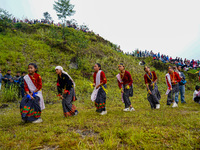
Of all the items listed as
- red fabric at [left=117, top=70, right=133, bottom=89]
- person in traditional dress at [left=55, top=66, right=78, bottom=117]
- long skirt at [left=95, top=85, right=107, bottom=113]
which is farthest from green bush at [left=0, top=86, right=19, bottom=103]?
red fabric at [left=117, top=70, right=133, bottom=89]

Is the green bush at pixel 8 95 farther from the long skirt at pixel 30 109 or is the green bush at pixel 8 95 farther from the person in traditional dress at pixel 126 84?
the person in traditional dress at pixel 126 84

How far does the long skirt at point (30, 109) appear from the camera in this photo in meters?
3.61

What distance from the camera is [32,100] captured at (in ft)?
12.6

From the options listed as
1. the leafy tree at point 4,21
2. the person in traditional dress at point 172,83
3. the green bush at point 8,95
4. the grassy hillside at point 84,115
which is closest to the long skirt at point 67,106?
the grassy hillside at point 84,115

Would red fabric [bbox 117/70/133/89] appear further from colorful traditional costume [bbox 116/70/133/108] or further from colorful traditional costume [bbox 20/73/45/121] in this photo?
colorful traditional costume [bbox 20/73/45/121]

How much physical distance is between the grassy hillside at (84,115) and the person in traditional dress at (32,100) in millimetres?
335

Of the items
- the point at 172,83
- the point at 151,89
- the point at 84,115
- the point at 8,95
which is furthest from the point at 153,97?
the point at 8,95

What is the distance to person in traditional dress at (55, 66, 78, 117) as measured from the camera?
13.9ft

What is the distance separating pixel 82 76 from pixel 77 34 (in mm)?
4972

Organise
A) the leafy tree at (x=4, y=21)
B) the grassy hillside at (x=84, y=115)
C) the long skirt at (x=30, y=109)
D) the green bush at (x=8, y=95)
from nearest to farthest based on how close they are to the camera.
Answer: the grassy hillside at (x=84, y=115) < the long skirt at (x=30, y=109) < the green bush at (x=8, y=95) < the leafy tree at (x=4, y=21)

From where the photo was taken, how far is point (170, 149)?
165cm

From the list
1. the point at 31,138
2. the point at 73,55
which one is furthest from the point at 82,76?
the point at 31,138

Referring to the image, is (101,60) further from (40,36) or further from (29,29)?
(29,29)

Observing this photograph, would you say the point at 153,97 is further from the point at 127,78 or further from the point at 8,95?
the point at 8,95
